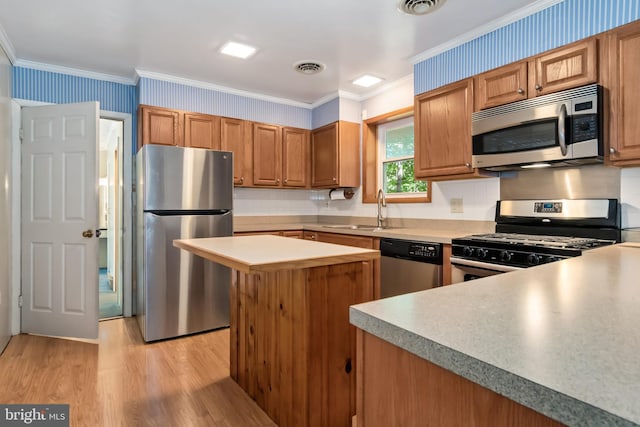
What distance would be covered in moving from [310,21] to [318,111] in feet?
6.30

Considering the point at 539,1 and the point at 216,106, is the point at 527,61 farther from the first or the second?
the point at 216,106

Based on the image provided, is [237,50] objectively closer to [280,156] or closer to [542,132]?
[280,156]

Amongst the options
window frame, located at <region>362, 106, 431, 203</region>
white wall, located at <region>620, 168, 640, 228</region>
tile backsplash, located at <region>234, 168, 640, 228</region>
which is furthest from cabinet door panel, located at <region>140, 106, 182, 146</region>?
white wall, located at <region>620, 168, 640, 228</region>

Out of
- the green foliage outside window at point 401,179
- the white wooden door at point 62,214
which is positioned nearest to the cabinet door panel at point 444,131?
the green foliage outside window at point 401,179

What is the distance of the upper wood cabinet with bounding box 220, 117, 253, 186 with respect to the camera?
12.9 ft

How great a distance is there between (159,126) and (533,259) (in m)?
3.30

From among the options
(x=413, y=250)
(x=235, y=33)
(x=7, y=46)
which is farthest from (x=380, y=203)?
(x=7, y=46)

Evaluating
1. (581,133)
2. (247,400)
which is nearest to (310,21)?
(581,133)

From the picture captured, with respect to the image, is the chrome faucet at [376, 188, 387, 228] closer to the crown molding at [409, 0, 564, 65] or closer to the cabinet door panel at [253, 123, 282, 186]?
the cabinet door panel at [253, 123, 282, 186]

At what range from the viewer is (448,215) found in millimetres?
3355

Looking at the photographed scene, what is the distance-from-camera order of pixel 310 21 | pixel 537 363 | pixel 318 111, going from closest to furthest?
pixel 537 363, pixel 310 21, pixel 318 111

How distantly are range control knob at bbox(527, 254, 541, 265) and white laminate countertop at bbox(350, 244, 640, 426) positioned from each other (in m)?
1.15

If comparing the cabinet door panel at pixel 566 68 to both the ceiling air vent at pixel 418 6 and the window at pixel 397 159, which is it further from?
the window at pixel 397 159

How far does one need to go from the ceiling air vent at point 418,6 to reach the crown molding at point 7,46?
9.38 ft
